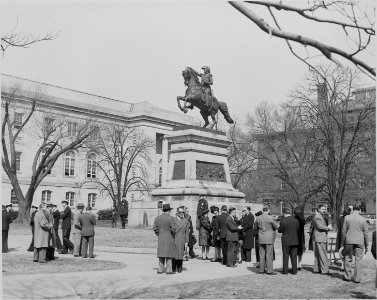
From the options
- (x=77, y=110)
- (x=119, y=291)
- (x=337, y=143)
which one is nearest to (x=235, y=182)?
(x=337, y=143)

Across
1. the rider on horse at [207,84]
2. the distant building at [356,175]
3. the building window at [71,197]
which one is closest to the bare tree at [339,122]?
the distant building at [356,175]

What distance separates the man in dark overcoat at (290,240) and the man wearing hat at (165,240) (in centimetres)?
296

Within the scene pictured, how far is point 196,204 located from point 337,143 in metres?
18.4

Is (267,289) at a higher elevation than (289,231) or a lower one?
lower

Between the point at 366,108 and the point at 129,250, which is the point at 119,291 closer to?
the point at 129,250

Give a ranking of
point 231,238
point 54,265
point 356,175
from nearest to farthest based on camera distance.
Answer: point 54,265 < point 231,238 < point 356,175

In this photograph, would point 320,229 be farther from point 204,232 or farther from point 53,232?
point 53,232

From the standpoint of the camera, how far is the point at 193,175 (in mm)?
24734

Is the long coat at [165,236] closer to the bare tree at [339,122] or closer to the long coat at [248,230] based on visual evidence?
the long coat at [248,230]

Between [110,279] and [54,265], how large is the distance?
3510 millimetres

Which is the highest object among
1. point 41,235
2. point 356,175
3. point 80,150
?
point 80,150

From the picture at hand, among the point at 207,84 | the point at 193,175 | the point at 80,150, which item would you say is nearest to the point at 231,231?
the point at 193,175

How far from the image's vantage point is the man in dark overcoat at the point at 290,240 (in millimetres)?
13492

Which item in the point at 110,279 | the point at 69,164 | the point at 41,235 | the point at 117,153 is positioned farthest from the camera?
the point at 69,164
